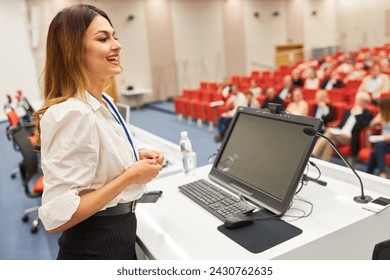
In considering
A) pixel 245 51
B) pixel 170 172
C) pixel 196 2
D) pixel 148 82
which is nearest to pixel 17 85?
pixel 148 82

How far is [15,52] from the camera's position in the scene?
11.2 metres

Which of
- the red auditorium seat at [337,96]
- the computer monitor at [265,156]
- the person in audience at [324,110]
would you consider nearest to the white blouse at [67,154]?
the computer monitor at [265,156]

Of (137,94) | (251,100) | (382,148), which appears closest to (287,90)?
(251,100)

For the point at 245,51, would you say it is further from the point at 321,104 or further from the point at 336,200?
the point at 336,200

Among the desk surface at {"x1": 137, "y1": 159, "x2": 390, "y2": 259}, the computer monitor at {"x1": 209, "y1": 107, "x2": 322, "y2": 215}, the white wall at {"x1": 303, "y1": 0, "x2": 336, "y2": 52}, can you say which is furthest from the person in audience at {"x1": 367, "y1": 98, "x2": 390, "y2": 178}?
the white wall at {"x1": 303, "y1": 0, "x2": 336, "y2": 52}

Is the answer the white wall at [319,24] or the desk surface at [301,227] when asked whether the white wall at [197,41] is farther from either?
the desk surface at [301,227]

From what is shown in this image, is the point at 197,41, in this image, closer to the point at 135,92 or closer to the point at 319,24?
the point at 135,92

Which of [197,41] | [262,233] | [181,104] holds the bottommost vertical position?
[181,104]

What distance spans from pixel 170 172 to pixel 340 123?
332 cm

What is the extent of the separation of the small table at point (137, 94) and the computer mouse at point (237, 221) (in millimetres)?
10862

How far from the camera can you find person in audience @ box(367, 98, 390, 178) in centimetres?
399

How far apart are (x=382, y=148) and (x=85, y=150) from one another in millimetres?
3758

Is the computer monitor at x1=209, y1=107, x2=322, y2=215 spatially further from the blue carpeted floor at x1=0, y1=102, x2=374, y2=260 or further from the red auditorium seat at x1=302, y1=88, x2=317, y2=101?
the red auditorium seat at x1=302, y1=88, x2=317, y2=101

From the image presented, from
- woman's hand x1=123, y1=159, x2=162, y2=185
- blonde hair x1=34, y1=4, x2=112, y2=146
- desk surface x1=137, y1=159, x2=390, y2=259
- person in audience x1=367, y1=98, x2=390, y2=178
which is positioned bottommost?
person in audience x1=367, y1=98, x2=390, y2=178
